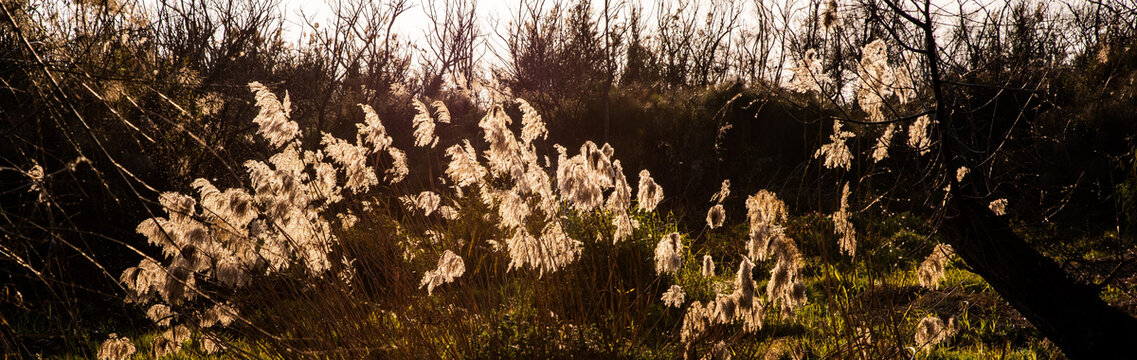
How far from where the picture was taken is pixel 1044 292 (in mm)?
2854

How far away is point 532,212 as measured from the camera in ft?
13.2

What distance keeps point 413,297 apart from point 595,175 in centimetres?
99

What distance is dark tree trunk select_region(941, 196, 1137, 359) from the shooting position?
2748 millimetres

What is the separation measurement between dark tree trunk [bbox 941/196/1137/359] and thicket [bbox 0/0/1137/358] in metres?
0.13

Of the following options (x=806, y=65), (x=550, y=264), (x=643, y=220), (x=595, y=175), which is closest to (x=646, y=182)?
(x=595, y=175)

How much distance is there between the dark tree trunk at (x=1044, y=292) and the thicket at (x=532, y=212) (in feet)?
0.44

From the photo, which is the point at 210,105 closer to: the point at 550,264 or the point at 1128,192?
the point at 550,264

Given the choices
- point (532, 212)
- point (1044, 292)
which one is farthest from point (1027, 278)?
point (532, 212)

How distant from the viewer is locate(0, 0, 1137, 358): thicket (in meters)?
2.88

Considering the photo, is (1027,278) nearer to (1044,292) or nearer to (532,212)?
(1044,292)

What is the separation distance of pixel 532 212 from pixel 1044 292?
2459 mm

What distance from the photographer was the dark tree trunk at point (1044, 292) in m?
2.75

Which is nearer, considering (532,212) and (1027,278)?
(1027,278)

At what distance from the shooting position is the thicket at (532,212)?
2.88 m
